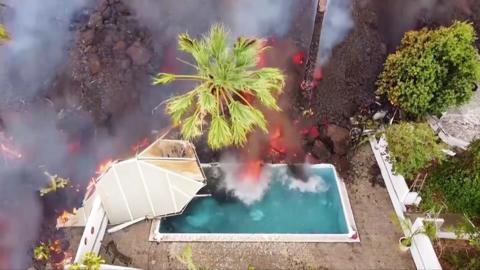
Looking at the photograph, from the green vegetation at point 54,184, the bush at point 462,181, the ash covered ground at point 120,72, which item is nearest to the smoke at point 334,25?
the ash covered ground at point 120,72

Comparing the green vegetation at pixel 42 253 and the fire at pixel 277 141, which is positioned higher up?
the fire at pixel 277 141

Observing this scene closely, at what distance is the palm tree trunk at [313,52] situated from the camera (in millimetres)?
13489

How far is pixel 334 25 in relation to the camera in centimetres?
1816

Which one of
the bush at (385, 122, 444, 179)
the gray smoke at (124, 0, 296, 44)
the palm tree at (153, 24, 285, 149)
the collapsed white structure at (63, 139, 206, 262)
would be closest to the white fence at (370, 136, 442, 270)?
the bush at (385, 122, 444, 179)

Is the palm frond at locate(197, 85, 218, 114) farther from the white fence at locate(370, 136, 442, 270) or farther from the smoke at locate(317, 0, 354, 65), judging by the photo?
the smoke at locate(317, 0, 354, 65)

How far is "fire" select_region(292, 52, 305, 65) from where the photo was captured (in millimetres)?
17344

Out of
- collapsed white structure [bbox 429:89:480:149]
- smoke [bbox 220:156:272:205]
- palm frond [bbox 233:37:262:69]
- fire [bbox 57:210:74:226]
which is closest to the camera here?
palm frond [bbox 233:37:262:69]

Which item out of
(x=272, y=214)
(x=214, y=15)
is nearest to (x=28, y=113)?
(x=214, y=15)

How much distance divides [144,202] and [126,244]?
4.29 ft

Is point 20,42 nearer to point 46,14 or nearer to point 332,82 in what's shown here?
point 46,14

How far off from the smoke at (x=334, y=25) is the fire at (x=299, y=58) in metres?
0.71

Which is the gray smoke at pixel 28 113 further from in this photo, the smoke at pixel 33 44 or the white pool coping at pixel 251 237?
the white pool coping at pixel 251 237

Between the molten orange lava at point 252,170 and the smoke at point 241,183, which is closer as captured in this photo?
the smoke at point 241,183

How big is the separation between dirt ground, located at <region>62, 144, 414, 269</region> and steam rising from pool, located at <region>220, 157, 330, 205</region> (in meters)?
1.65
